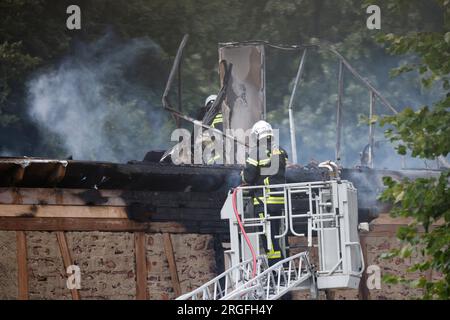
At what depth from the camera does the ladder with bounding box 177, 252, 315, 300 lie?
14.0m

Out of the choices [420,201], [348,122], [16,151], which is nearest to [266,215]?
[420,201]

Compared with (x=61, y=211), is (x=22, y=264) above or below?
below

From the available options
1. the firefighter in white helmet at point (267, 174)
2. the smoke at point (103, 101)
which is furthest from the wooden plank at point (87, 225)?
the smoke at point (103, 101)

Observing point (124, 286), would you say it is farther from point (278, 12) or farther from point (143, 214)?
point (278, 12)

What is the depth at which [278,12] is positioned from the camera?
3105 cm

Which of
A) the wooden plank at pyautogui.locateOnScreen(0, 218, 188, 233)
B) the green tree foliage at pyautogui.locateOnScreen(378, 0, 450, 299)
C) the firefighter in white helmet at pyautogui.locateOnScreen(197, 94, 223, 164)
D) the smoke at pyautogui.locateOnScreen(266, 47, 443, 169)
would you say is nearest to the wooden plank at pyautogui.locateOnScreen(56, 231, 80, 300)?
the wooden plank at pyautogui.locateOnScreen(0, 218, 188, 233)

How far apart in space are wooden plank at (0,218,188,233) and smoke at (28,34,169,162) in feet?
38.4

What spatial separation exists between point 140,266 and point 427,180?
557 cm

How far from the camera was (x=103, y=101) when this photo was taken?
94.8 ft

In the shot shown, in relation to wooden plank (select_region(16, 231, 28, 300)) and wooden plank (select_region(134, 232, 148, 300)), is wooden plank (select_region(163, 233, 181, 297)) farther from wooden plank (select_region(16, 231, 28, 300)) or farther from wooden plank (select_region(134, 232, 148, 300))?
wooden plank (select_region(16, 231, 28, 300))

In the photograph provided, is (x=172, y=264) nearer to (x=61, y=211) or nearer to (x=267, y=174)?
(x=61, y=211)

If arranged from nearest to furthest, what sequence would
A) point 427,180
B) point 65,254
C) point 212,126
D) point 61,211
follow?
point 427,180
point 65,254
point 61,211
point 212,126

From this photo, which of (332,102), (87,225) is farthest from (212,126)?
(332,102)
